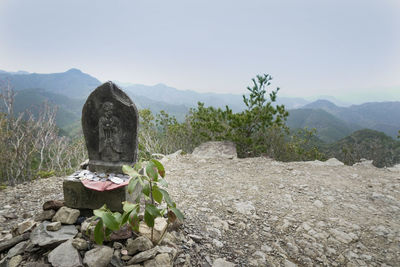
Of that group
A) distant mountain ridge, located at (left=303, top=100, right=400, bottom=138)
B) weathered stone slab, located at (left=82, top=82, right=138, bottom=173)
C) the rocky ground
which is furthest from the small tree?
distant mountain ridge, located at (left=303, top=100, right=400, bottom=138)

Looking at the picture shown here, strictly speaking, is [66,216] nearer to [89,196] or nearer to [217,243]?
[89,196]

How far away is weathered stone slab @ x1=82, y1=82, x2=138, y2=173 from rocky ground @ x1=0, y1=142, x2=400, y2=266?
4.75ft

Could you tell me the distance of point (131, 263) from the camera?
2258 millimetres

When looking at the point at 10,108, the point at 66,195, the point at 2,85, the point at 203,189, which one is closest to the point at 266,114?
the point at 203,189

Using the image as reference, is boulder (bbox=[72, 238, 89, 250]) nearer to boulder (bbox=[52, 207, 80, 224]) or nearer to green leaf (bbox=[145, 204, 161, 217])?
boulder (bbox=[52, 207, 80, 224])

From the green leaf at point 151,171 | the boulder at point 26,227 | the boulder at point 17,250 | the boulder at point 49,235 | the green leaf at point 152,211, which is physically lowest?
the boulder at point 17,250

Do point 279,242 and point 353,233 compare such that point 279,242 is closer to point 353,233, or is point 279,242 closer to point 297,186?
point 353,233

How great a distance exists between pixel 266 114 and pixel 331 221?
17.5 feet

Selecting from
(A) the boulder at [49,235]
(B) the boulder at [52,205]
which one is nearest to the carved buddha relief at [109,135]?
(B) the boulder at [52,205]

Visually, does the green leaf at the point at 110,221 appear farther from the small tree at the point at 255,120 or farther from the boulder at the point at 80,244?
the small tree at the point at 255,120

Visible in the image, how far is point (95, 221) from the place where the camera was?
2791mm

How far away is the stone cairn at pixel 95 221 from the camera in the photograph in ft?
7.52

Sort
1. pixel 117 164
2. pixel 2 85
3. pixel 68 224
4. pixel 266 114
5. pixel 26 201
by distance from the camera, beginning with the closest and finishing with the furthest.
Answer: pixel 68 224
pixel 117 164
pixel 26 201
pixel 266 114
pixel 2 85

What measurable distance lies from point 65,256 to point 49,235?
43 centimetres
